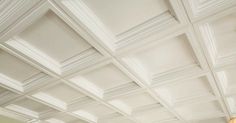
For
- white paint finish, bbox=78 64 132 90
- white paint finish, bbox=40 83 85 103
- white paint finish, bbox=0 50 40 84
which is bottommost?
white paint finish, bbox=78 64 132 90

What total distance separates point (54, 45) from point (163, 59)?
3.40ft

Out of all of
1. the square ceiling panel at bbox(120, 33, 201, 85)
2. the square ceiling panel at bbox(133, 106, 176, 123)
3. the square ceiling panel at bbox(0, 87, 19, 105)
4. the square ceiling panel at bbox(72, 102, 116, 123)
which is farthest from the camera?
the square ceiling panel at bbox(133, 106, 176, 123)

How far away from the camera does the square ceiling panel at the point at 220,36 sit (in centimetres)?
188

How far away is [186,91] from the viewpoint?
9.84ft

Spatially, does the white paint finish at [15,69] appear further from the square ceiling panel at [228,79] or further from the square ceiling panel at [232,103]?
the square ceiling panel at [232,103]

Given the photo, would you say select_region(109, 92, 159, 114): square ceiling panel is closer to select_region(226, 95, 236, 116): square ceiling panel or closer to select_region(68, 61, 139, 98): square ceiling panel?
select_region(68, 61, 139, 98): square ceiling panel

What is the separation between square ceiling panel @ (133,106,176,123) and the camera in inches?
135

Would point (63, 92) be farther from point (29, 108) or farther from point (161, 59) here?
point (161, 59)

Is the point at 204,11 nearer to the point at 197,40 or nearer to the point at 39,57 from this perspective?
the point at 197,40

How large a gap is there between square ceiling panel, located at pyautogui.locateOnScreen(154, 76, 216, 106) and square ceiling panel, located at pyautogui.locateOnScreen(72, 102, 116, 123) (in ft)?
2.72

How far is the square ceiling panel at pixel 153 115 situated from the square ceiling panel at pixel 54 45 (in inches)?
56.3

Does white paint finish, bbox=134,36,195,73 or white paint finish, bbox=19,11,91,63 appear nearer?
white paint finish, bbox=19,11,91,63

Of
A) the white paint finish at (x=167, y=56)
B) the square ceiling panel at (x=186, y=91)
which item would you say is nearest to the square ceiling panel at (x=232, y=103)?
the square ceiling panel at (x=186, y=91)

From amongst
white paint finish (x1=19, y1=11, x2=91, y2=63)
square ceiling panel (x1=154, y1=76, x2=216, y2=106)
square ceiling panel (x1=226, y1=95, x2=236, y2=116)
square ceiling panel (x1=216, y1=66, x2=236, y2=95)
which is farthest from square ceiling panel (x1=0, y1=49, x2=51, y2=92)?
square ceiling panel (x1=226, y1=95, x2=236, y2=116)
